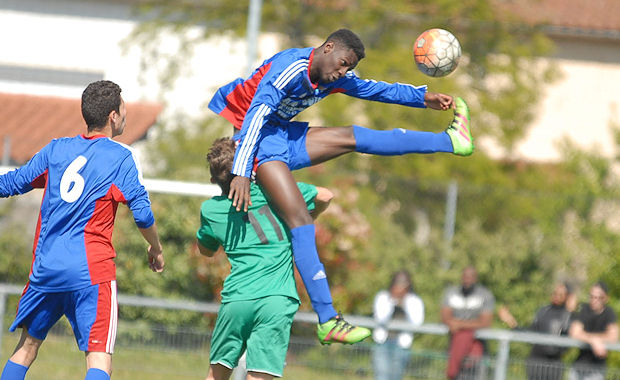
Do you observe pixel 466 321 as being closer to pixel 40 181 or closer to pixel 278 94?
pixel 278 94

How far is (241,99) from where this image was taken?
5.95 metres

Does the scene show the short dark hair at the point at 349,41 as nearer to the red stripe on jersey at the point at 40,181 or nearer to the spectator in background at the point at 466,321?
the red stripe on jersey at the point at 40,181

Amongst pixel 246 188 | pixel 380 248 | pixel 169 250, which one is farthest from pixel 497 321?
pixel 246 188

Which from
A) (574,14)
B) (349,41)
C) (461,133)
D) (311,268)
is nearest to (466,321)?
(461,133)

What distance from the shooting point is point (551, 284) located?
1247 centimetres

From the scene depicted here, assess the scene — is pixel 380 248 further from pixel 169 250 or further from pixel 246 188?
pixel 246 188

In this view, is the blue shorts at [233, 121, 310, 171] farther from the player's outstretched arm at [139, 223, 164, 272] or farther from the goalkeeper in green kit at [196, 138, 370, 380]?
the player's outstretched arm at [139, 223, 164, 272]

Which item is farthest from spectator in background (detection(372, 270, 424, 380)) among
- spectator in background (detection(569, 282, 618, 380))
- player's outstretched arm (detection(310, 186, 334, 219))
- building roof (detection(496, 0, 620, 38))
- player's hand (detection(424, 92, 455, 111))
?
building roof (detection(496, 0, 620, 38))

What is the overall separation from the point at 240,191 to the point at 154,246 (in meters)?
0.57

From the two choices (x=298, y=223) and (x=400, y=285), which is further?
(x=400, y=285)

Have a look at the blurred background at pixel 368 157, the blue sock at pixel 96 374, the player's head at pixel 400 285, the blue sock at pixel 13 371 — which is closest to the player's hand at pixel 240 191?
the blue sock at pixel 96 374

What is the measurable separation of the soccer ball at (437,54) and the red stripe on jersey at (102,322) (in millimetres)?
2502

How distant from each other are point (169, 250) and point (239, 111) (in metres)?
6.33

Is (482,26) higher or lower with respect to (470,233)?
higher
